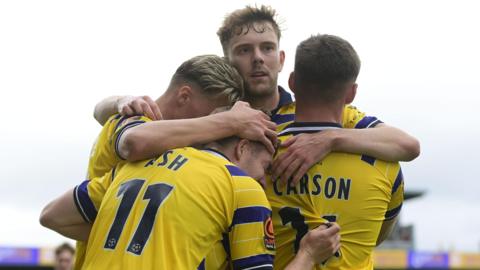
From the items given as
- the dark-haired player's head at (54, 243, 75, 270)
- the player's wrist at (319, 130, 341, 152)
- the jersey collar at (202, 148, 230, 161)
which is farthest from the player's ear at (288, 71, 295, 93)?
the dark-haired player's head at (54, 243, 75, 270)

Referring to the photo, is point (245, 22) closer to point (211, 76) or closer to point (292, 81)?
point (292, 81)

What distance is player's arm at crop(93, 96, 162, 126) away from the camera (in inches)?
163

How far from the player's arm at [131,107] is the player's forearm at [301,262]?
0.89 meters

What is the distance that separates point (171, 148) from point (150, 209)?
31cm

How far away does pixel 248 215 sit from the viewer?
3.74 meters

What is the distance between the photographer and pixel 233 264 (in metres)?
3.78

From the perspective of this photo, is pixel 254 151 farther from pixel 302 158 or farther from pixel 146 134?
pixel 146 134

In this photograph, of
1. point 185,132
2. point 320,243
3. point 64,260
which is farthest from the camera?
point 64,260

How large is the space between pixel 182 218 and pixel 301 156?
0.70m

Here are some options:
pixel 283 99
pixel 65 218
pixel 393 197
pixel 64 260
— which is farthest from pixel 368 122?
pixel 64 260

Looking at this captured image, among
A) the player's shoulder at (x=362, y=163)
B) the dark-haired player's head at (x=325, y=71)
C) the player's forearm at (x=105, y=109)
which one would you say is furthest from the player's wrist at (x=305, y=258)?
the player's forearm at (x=105, y=109)

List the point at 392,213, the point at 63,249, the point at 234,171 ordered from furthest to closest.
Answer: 1. the point at 63,249
2. the point at 392,213
3. the point at 234,171

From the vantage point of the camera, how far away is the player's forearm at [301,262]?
393 cm

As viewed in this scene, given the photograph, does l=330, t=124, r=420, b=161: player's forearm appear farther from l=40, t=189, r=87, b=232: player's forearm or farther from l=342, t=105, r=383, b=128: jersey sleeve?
l=40, t=189, r=87, b=232: player's forearm
